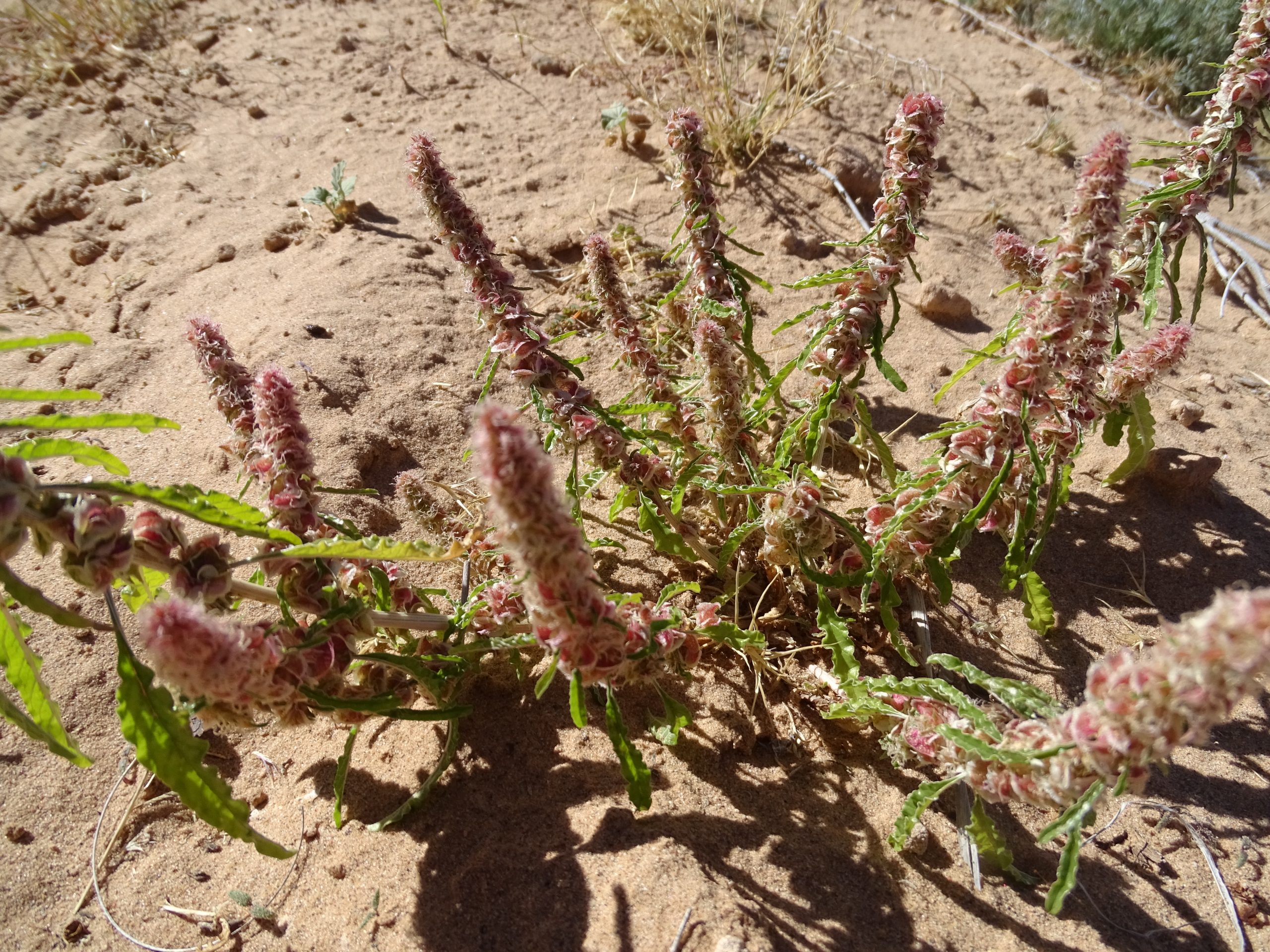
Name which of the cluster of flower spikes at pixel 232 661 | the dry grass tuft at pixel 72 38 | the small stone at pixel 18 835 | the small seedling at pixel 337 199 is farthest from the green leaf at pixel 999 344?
the dry grass tuft at pixel 72 38

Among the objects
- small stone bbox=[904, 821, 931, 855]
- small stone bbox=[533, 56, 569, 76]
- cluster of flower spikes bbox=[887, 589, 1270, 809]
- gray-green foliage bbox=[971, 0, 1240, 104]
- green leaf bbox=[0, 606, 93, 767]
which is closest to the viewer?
cluster of flower spikes bbox=[887, 589, 1270, 809]

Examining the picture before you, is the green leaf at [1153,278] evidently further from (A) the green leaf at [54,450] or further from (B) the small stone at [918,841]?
(A) the green leaf at [54,450]

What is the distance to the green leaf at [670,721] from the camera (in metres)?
1.91

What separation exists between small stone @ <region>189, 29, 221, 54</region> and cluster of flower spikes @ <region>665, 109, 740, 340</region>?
4.99 m

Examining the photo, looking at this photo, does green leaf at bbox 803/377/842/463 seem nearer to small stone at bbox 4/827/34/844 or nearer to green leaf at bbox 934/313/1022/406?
green leaf at bbox 934/313/1022/406

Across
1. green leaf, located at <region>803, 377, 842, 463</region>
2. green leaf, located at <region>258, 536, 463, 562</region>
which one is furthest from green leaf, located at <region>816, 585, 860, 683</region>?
green leaf, located at <region>258, 536, 463, 562</region>

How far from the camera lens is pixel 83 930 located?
75.9 inches

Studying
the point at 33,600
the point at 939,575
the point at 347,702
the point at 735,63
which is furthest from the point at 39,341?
the point at 735,63

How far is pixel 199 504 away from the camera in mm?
1484

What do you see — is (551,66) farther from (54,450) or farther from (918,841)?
(918,841)

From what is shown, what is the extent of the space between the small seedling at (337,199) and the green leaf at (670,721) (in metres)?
3.41

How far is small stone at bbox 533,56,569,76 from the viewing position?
543 cm

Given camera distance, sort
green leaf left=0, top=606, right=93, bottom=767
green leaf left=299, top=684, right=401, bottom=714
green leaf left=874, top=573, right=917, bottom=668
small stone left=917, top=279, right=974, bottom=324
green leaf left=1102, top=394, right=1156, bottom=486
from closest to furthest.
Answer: green leaf left=0, top=606, right=93, bottom=767 → green leaf left=299, top=684, right=401, bottom=714 → green leaf left=874, top=573, right=917, bottom=668 → green leaf left=1102, top=394, right=1156, bottom=486 → small stone left=917, top=279, right=974, bottom=324

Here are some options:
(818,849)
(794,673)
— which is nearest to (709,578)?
(794,673)
